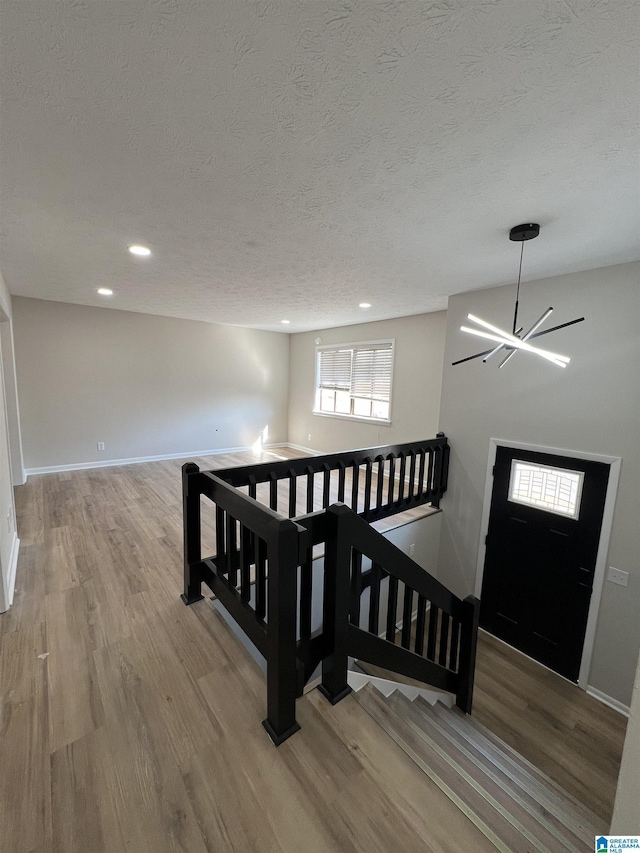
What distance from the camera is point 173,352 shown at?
6.19m

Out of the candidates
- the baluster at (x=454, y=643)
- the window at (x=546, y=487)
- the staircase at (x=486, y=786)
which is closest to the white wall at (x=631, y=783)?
the staircase at (x=486, y=786)

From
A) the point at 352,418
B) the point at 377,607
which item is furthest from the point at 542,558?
the point at 352,418

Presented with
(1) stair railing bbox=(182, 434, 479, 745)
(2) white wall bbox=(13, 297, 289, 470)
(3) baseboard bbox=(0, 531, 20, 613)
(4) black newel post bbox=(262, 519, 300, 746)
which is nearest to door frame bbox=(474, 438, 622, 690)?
(1) stair railing bbox=(182, 434, 479, 745)

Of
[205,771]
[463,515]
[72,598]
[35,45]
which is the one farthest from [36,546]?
[463,515]

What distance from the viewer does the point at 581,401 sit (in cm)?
305

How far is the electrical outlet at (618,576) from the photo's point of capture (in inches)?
112

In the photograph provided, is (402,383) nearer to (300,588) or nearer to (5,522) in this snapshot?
(300,588)

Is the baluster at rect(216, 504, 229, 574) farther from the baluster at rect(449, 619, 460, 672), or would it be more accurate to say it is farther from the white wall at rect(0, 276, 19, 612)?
the baluster at rect(449, 619, 460, 672)

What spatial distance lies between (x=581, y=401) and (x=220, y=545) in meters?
3.31

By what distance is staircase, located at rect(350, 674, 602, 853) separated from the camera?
3.83 ft

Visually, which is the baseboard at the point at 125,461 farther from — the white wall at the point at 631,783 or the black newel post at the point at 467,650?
the white wall at the point at 631,783

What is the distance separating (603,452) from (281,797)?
3.36m

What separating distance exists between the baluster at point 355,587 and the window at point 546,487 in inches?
102

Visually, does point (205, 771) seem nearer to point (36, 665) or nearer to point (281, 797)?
point (281, 797)
